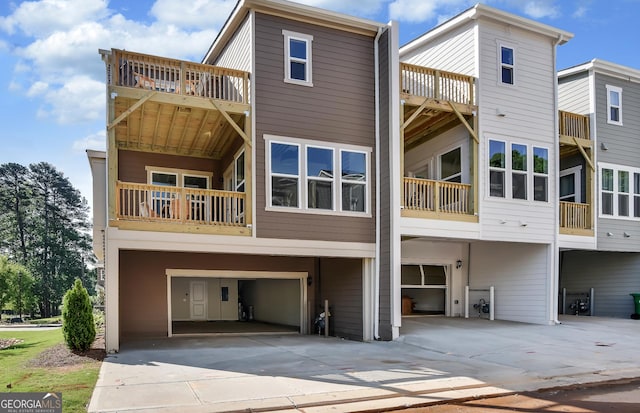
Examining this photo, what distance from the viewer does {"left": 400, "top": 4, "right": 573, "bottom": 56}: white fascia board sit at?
46.4 feet

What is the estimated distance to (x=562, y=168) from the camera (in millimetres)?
17781

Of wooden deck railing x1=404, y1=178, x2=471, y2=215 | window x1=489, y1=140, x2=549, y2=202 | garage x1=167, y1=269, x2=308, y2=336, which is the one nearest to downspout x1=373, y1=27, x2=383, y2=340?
wooden deck railing x1=404, y1=178, x2=471, y2=215

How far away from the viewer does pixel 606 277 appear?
1822cm

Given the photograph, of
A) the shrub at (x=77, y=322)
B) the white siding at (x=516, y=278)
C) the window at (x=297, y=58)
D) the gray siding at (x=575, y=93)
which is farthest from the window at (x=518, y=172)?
the shrub at (x=77, y=322)

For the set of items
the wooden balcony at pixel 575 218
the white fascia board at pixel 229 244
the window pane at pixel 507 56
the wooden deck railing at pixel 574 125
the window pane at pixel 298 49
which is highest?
the window pane at pixel 507 56

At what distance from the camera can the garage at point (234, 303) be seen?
17234 mm

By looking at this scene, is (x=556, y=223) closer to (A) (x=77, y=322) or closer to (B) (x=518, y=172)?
(B) (x=518, y=172)

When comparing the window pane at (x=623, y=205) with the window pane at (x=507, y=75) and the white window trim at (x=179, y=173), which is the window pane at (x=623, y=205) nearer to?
the window pane at (x=507, y=75)

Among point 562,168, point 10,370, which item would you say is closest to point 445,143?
point 562,168

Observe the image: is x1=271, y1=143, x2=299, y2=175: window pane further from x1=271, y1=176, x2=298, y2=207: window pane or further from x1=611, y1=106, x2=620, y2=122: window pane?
x1=611, y1=106, x2=620, y2=122: window pane

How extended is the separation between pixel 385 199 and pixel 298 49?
4313 millimetres

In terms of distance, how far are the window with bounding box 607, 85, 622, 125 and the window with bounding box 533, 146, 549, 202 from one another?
380 centimetres

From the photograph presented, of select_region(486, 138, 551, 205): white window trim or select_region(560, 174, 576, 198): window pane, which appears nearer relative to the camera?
select_region(486, 138, 551, 205): white window trim

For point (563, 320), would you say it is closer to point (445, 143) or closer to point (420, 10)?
point (445, 143)
